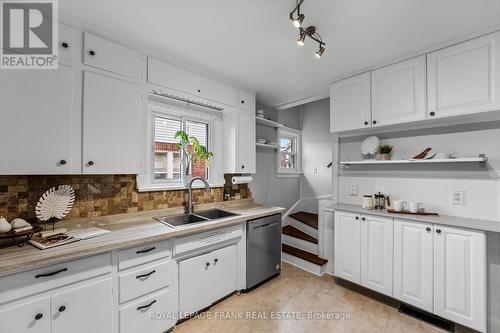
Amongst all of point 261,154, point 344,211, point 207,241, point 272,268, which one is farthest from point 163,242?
point 261,154

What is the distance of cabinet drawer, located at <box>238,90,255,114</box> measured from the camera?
2896mm

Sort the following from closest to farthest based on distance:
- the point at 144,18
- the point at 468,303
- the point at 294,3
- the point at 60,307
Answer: the point at 60,307 < the point at 294,3 < the point at 144,18 < the point at 468,303

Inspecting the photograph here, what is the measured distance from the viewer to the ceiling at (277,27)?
1.47m

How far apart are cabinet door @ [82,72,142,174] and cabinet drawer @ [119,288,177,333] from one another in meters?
1.08

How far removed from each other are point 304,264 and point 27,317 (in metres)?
2.83

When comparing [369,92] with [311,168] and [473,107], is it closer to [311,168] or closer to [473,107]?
[473,107]

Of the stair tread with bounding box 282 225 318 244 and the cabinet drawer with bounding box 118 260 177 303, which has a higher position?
the cabinet drawer with bounding box 118 260 177 303

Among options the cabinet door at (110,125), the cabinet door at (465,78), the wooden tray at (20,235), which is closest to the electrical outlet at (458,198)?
the cabinet door at (465,78)

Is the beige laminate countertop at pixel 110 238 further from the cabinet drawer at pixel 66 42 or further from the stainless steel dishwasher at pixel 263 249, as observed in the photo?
the cabinet drawer at pixel 66 42

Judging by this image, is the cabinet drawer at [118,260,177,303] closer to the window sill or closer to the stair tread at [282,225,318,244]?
the window sill

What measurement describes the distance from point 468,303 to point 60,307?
9.84 ft

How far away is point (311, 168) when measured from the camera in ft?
14.3

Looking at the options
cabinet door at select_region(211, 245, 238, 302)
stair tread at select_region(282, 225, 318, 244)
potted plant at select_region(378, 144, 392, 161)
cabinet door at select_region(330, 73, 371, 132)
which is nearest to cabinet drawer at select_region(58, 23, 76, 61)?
cabinet door at select_region(211, 245, 238, 302)

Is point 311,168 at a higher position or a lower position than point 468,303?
higher
